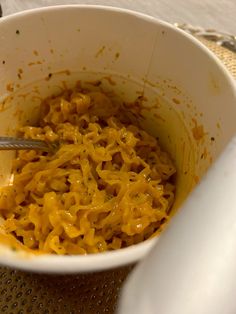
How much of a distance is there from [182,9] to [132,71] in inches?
20.4

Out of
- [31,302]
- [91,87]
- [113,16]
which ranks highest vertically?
[113,16]

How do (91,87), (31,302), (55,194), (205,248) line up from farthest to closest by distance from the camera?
(91,87) → (55,194) → (31,302) → (205,248)

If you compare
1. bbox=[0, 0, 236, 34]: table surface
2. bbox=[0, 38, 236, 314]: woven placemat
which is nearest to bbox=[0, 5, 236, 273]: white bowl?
bbox=[0, 38, 236, 314]: woven placemat

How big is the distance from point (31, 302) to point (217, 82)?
0.43 metres

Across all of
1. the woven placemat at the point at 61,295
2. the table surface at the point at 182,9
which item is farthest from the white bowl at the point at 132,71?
the table surface at the point at 182,9

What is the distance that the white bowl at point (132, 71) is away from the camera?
0.69 meters

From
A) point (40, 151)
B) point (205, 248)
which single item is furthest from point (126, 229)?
point (205, 248)

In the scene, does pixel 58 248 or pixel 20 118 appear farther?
pixel 20 118

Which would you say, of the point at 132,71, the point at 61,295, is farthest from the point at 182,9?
the point at 61,295

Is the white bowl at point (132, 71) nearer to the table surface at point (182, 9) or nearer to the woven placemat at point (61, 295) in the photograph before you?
the woven placemat at point (61, 295)

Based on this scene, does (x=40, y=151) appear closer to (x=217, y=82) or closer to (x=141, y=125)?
(x=141, y=125)

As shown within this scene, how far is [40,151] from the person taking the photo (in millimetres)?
808

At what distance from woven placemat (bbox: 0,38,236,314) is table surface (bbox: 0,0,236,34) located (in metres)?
0.83

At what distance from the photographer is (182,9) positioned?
1.22 metres
